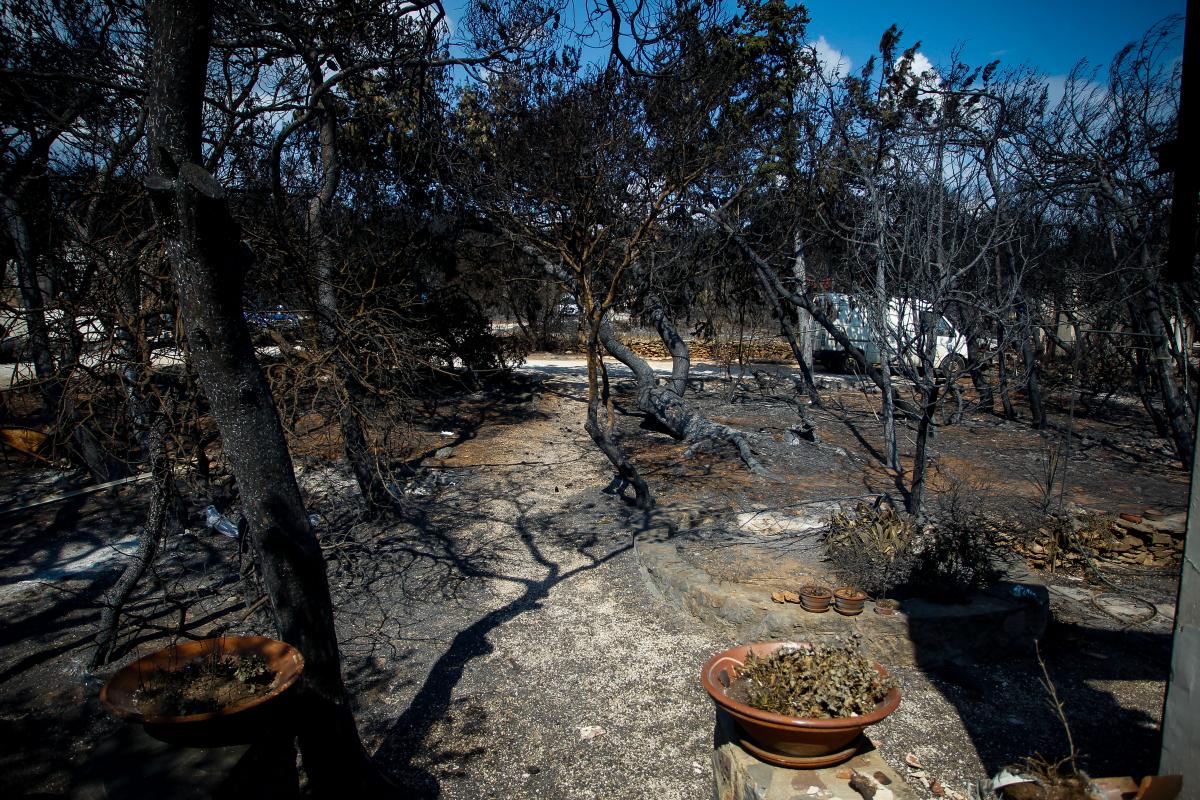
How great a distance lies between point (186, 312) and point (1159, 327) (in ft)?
28.9

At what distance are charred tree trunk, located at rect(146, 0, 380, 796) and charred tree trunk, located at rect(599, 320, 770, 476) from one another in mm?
6243

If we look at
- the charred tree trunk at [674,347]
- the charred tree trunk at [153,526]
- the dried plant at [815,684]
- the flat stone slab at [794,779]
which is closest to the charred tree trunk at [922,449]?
the dried plant at [815,684]

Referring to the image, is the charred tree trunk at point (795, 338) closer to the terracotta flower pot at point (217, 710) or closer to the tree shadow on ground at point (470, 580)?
the tree shadow on ground at point (470, 580)

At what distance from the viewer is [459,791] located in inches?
129

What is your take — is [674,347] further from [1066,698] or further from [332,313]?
[1066,698]

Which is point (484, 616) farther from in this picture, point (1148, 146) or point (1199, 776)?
point (1148, 146)

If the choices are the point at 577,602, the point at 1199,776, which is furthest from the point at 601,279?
the point at 1199,776

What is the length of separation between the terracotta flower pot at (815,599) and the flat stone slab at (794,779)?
177 centimetres

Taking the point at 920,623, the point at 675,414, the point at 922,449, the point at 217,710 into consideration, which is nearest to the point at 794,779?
the point at 217,710

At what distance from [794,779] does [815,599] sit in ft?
6.67

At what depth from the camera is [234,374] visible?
101 inches

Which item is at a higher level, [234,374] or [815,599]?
[234,374]

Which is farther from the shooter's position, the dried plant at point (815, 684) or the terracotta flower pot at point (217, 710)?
the dried plant at point (815, 684)

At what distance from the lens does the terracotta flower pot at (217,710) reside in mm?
2344
